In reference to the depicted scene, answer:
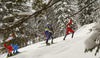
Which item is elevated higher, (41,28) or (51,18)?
(51,18)

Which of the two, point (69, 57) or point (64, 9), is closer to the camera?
point (69, 57)

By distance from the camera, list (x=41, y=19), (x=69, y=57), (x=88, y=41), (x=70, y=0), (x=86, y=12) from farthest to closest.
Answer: (x=41, y=19), (x=86, y=12), (x=70, y=0), (x=69, y=57), (x=88, y=41)

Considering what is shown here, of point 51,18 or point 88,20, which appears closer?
point 88,20

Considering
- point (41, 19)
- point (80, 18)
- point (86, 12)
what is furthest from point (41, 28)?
point (86, 12)

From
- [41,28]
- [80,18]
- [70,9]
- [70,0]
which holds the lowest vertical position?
[41,28]

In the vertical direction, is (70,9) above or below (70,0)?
below

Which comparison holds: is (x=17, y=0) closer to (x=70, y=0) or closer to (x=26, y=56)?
(x=26, y=56)

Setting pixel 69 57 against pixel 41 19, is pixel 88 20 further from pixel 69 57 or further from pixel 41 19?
pixel 69 57

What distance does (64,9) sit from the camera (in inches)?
709

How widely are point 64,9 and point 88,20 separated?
716 cm

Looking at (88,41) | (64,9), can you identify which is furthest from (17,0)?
(64,9)

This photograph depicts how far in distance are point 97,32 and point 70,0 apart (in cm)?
1750

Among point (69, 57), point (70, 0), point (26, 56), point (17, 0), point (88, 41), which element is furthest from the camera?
point (70, 0)

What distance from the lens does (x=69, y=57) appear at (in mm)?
3984
